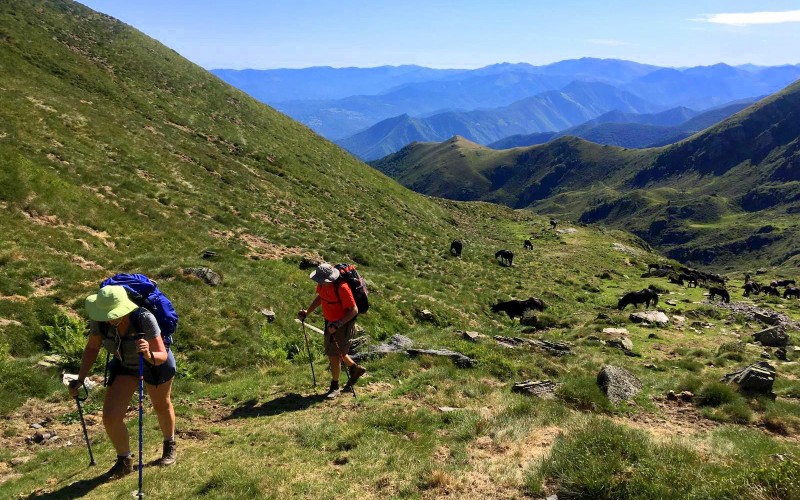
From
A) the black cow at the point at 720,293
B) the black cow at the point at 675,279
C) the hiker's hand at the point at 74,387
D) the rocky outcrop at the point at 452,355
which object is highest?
the hiker's hand at the point at 74,387

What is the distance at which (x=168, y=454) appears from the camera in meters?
7.89

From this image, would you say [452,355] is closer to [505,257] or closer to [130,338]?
[130,338]

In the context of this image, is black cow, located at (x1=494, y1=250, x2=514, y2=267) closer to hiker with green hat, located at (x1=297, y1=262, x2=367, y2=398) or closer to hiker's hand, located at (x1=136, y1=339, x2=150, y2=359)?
hiker with green hat, located at (x1=297, y1=262, x2=367, y2=398)

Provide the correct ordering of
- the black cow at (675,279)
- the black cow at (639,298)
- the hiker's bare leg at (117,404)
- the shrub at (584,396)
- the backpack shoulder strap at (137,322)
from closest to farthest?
1. the backpack shoulder strap at (137,322)
2. the hiker's bare leg at (117,404)
3. the shrub at (584,396)
4. the black cow at (639,298)
5. the black cow at (675,279)

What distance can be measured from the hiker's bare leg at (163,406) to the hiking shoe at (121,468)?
670 mm

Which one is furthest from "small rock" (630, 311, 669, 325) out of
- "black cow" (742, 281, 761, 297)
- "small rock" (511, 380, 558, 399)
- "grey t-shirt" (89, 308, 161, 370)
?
"black cow" (742, 281, 761, 297)

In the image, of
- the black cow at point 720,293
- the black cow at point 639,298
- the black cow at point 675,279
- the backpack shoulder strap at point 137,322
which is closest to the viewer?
the backpack shoulder strap at point 137,322

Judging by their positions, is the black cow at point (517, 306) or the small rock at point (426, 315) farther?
the black cow at point (517, 306)

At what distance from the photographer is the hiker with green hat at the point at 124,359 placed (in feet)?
23.1

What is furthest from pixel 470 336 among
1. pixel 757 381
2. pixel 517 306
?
pixel 517 306

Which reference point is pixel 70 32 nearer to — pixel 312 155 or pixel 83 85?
pixel 83 85

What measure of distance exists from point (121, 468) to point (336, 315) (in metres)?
5.27

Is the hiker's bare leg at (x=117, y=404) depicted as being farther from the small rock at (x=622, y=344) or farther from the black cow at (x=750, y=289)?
the black cow at (x=750, y=289)

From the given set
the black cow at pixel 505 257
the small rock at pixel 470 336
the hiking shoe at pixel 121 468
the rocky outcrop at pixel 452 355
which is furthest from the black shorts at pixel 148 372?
the black cow at pixel 505 257
